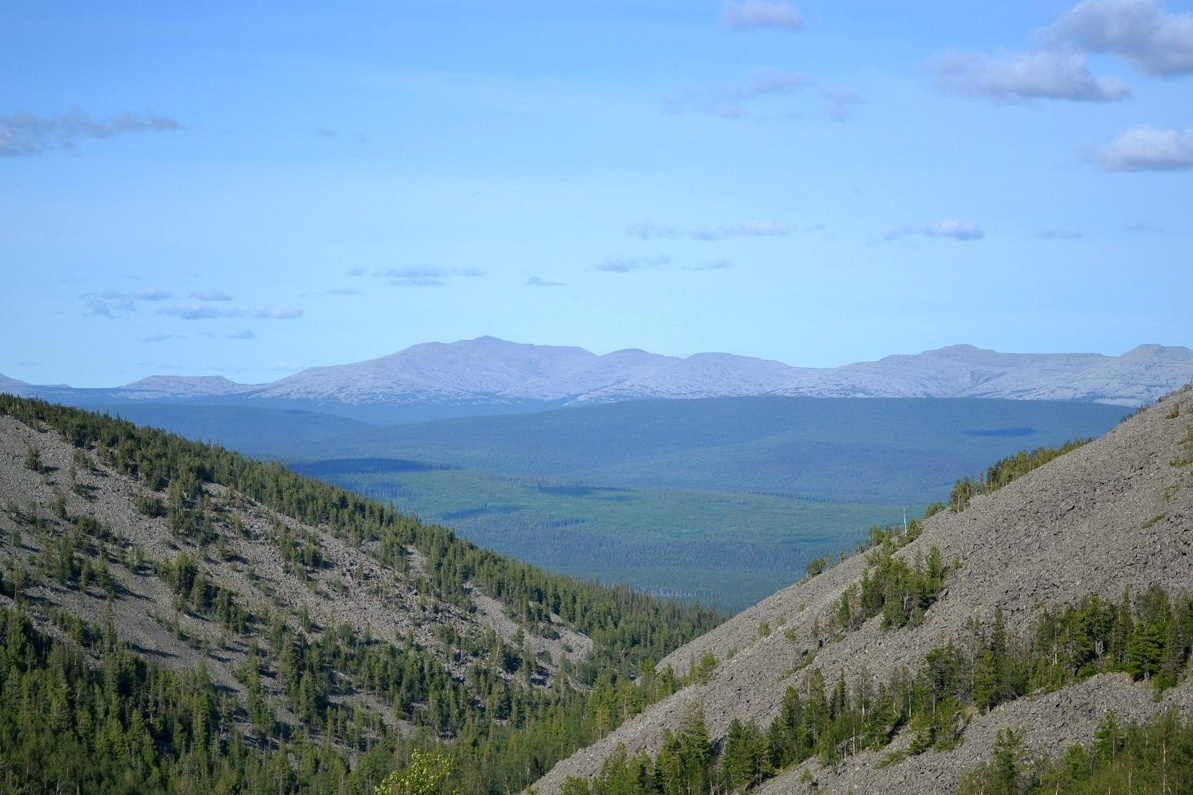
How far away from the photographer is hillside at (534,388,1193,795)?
8788 centimetres

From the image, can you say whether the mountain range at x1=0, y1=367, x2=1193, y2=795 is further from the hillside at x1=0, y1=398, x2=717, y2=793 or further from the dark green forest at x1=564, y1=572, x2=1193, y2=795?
the hillside at x1=0, y1=398, x2=717, y2=793

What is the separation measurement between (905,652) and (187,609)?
9627cm

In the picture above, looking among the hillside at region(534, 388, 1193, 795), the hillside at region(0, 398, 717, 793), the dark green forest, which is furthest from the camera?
the hillside at region(0, 398, 717, 793)

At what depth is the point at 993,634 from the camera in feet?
315

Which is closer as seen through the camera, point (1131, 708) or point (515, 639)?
point (1131, 708)

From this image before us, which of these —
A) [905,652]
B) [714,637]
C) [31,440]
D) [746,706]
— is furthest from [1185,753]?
[31,440]

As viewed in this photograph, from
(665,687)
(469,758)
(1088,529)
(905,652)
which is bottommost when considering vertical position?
(469,758)

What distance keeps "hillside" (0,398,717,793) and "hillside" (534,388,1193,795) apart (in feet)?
76.6

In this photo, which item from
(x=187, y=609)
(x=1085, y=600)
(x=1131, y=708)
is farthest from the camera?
(x=187, y=609)

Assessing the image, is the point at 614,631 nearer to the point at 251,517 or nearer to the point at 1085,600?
the point at 251,517

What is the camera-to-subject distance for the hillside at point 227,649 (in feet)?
449

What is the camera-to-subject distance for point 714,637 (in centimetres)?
14612

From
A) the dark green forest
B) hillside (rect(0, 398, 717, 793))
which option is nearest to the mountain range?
the dark green forest

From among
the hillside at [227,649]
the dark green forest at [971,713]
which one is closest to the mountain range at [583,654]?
the dark green forest at [971,713]
